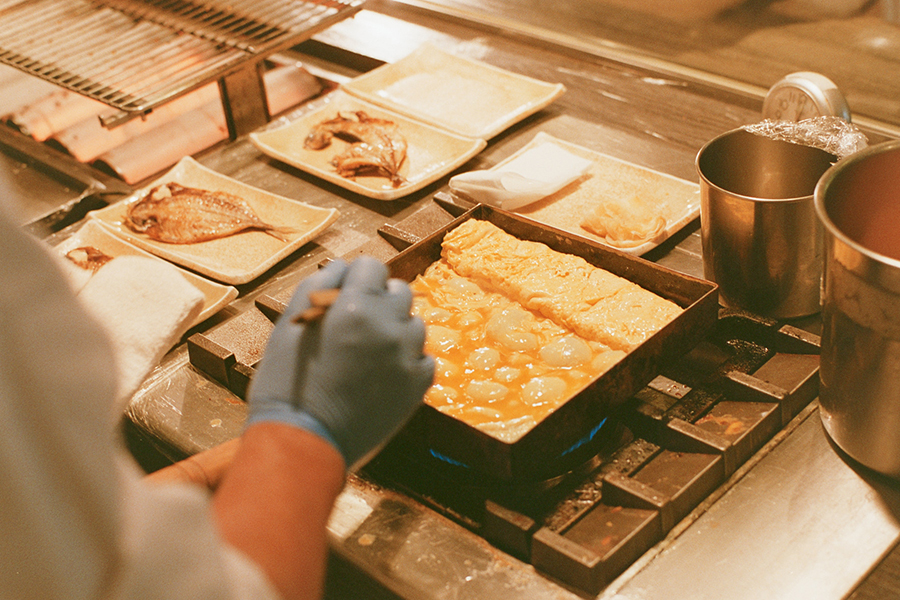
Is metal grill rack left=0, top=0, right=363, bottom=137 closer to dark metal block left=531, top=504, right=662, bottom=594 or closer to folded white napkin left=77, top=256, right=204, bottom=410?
folded white napkin left=77, top=256, right=204, bottom=410

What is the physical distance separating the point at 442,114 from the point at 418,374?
1.94m

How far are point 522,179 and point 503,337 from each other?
74 centimetres

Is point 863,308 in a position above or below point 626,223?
above

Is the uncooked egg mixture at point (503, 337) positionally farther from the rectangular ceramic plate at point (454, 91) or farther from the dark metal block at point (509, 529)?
the rectangular ceramic plate at point (454, 91)

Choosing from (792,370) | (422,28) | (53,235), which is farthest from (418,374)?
(422,28)

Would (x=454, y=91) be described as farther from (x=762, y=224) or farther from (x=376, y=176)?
(x=762, y=224)

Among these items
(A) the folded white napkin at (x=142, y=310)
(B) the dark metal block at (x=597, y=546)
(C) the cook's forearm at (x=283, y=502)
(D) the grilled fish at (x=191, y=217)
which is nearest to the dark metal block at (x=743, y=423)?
(B) the dark metal block at (x=597, y=546)

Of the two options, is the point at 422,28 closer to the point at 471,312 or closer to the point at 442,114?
the point at 442,114

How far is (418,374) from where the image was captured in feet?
4.02

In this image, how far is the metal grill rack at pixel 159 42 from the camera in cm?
277

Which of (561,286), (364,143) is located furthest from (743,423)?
(364,143)

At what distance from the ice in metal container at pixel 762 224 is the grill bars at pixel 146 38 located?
1640 mm

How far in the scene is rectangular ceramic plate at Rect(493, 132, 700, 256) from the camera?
7.63 feet

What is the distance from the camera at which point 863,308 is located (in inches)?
52.7
